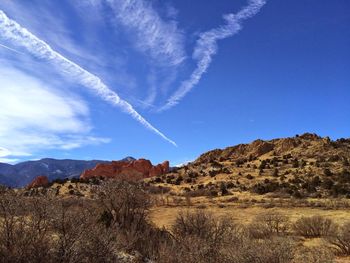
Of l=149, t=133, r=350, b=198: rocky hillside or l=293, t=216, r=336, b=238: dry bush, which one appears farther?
l=149, t=133, r=350, b=198: rocky hillside

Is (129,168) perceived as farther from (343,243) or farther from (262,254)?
(262,254)

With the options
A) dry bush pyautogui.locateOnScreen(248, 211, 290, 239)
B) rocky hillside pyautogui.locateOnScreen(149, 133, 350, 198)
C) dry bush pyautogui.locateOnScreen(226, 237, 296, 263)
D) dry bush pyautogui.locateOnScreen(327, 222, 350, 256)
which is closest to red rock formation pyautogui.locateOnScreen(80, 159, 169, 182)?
rocky hillside pyautogui.locateOnScreen(149, 133, 350, 198)

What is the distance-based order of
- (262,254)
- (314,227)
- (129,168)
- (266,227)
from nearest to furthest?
(262,254) < (314,227) < (266,227) < (129,168)

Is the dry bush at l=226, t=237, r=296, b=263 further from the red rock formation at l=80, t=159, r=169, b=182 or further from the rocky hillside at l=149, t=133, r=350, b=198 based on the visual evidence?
the red rock formation at l=80, t=159, r=169, b=182

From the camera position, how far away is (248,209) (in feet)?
113

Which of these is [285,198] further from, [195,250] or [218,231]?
[195,250]

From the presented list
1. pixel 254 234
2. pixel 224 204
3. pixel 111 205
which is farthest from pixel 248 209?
pixel 111 205

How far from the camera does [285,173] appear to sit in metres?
54.0

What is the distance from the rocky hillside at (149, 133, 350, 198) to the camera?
144ft

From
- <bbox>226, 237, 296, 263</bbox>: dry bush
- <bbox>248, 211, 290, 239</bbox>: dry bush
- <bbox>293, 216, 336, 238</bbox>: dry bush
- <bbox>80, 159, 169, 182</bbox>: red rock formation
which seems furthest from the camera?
<bbox>80, 159, 169, 182</bbox>: red rock formation

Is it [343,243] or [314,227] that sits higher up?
[314,227]

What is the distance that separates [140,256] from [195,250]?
201 centimetres

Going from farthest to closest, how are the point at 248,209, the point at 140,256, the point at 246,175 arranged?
the point at 246,175, the point at 248,209, the point at 140,256

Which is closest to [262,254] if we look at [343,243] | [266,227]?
[343,243]
